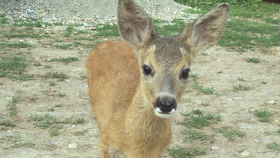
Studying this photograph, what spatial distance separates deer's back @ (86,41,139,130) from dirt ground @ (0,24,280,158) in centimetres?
85

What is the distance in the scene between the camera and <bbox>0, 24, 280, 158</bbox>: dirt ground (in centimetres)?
559

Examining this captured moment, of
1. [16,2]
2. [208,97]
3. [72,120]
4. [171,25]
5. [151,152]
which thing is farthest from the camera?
[16,2]

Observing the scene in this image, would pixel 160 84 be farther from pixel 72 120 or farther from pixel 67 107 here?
pixel 67 107

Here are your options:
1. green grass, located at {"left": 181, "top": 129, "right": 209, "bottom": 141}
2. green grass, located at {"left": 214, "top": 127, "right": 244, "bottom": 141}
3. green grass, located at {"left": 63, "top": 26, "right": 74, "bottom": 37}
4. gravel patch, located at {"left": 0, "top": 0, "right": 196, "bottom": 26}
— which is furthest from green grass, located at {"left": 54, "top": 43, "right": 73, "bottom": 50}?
green grass, located at {"left": 214, "top": 127, "right": 244, "bottom": 141}

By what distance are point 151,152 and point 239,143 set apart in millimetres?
2210

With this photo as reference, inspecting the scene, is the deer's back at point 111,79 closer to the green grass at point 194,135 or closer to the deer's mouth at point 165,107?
the deer's mouth at point 165,107

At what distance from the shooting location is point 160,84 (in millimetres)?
3646

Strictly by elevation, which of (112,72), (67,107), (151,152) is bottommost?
(67,107)

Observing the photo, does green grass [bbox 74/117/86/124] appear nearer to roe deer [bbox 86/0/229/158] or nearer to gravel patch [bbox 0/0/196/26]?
roe deer [bbox 86/0/229/158]

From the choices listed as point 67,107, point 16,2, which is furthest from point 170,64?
point 16,2

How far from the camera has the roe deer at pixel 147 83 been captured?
12.3ft

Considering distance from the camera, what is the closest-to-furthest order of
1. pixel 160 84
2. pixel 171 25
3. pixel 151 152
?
pixel 160 84 < pixel 151 152 < pixel 171 25

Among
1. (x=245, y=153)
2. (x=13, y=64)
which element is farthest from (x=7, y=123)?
(x=245, y=153)

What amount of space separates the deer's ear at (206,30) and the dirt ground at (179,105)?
6.11 feet
